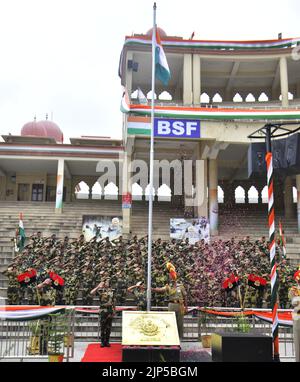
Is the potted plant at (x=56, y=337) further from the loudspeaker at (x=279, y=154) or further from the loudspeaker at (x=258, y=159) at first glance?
the loudspeaker at (x=279, y=154)

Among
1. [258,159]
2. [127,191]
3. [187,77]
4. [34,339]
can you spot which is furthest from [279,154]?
[187,77]

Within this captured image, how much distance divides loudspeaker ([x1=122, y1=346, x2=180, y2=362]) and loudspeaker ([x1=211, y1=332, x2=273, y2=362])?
92 centimetres

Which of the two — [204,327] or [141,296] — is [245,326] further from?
[141,296]

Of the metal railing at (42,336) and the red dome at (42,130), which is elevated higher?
the red dome at (42,130)

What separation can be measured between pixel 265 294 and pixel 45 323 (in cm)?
769

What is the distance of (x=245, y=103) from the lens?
2769 cm

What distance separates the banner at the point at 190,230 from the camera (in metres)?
18.3

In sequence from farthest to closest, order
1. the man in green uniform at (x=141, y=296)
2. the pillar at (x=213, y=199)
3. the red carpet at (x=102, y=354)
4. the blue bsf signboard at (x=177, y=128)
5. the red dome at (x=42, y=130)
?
1. the red dome at (x=42, y=130)
2. the pillar at (x=213, y=199)
3. the blue bsf signboard at (x=177, y=128)
4. the man in green uniform at (x=141, y=296)
5. the red carpet at (x=102, y=354)

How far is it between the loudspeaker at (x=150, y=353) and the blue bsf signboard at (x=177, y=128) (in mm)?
13916

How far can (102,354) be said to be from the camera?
8.46m

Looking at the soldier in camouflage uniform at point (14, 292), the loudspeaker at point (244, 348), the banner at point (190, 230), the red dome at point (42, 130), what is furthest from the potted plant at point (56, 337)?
the red dome at point (42, 130)

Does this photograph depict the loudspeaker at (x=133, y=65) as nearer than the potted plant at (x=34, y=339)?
No

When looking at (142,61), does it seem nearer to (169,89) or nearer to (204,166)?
(169,89)

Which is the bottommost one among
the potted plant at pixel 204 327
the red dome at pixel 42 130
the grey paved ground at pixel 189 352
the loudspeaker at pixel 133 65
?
the grey paved ground at pixel 189 352
